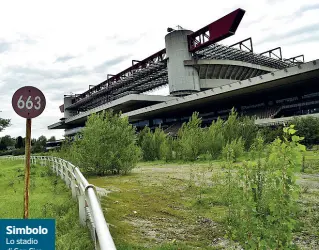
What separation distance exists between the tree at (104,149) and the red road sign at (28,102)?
11.3m

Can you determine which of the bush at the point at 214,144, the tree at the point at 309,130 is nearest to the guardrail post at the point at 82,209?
the bush at the point at 214,144

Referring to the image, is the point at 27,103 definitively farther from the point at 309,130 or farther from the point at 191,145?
the point at 309,130

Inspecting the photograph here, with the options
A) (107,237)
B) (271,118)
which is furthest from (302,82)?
(107,237)

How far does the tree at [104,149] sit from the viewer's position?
17.2m

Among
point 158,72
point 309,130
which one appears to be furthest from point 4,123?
point 309,130

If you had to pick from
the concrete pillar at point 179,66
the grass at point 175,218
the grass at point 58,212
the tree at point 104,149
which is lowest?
the grass at point 175,218

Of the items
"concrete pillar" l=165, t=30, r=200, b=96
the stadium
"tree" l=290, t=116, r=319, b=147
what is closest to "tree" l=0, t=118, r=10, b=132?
the stadium

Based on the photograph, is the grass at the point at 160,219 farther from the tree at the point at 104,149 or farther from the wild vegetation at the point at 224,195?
the tree at the point at 104,149

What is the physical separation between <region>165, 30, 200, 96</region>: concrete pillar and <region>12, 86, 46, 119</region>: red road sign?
56082mm

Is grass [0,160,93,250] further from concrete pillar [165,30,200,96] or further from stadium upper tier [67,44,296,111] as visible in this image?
stadium upper tier [67,44,296,111]

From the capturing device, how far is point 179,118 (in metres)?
69.7

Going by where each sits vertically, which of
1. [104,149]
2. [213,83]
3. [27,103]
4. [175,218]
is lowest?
[175,218]

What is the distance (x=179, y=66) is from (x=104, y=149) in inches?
1794

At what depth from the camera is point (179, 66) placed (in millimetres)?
60594
